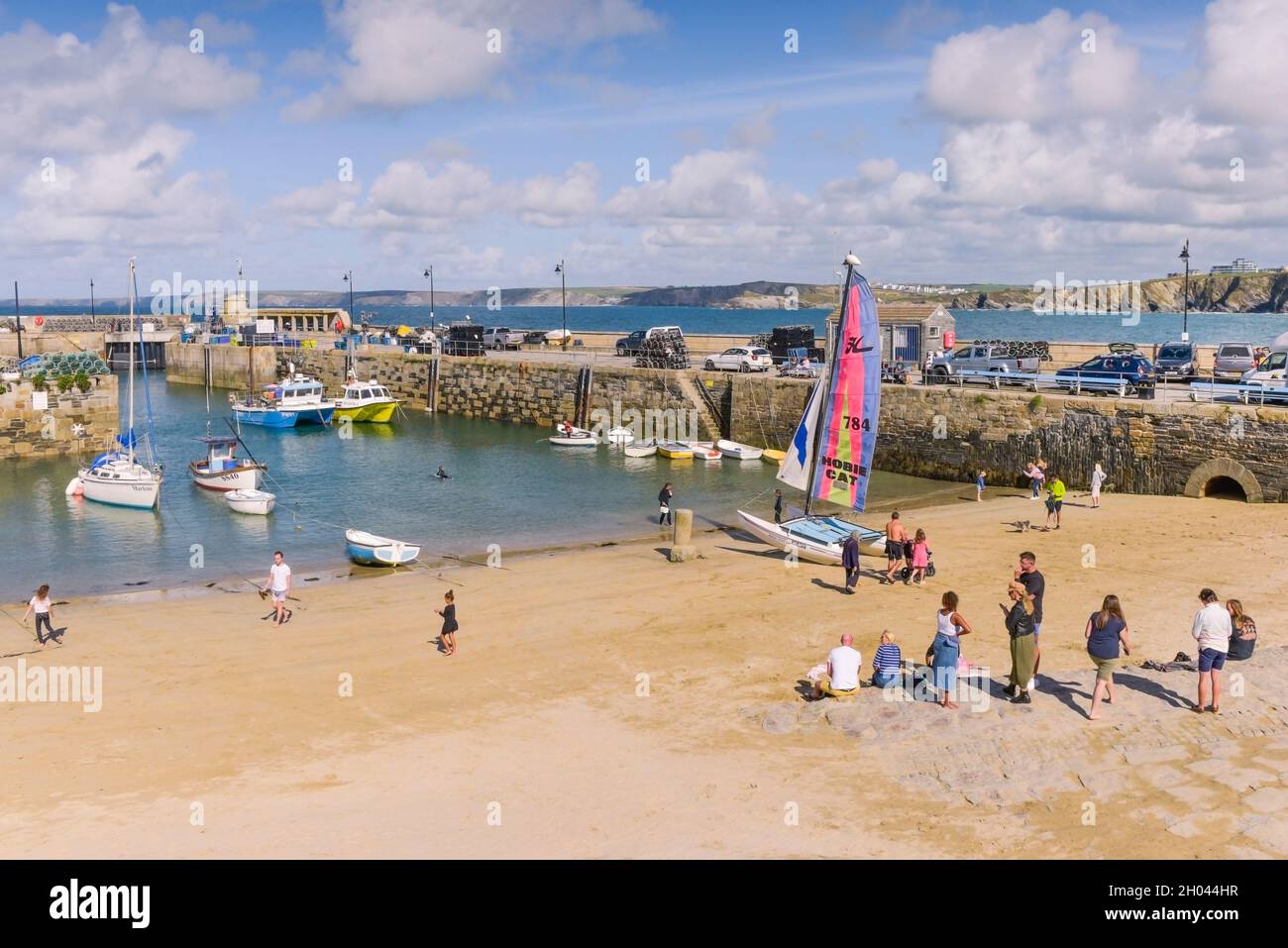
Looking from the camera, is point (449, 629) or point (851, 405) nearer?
point (449, 629)

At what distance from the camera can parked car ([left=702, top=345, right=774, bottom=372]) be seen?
162 feet

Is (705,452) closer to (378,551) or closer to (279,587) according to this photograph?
(378,551)

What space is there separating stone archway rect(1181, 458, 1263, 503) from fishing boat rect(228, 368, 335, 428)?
4211 cm

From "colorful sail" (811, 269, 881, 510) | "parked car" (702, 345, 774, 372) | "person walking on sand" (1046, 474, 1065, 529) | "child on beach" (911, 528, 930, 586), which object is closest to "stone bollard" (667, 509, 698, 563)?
"colorful sail" (811, 269, 881, 510)

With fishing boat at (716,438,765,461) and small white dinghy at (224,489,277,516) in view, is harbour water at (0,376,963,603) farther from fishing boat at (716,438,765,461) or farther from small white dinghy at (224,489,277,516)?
fishing boat at (716,438,765,461)

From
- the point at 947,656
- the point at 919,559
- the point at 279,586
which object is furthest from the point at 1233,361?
the point at 279,586

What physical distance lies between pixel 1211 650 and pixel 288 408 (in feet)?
165

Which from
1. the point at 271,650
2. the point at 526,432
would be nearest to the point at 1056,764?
the point at 271,650

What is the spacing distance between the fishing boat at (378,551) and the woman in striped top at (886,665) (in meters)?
14.6

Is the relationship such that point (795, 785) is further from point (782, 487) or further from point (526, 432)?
point (526, 432)

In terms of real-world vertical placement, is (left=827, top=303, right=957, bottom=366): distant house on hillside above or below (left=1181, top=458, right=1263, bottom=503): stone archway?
above

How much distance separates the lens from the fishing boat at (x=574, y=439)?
154 ft

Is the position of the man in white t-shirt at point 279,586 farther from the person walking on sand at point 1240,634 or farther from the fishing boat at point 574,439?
the fishing boat at point 574,439

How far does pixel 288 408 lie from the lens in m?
55.6
